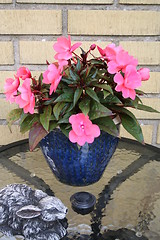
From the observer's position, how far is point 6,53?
109cm

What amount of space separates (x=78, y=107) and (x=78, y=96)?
0.04 m

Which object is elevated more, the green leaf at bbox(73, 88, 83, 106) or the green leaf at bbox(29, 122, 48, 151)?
the green leaf at bbox(73, 88, 83, 106)

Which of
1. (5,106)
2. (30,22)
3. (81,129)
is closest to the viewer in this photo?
(81,129)

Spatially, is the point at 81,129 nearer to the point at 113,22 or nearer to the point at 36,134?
the point at 36,134

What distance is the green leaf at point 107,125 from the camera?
2.04ft

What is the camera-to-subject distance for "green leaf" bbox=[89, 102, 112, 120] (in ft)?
1.95

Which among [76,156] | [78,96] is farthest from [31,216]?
[78,96]

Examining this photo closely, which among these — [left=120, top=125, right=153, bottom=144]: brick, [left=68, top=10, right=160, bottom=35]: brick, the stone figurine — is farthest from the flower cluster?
[left=120, top=125, right=153, bottom=144]: brick

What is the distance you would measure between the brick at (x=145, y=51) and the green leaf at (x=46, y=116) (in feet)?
1.83

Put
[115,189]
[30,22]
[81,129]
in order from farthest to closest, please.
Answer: [30,22]
[115,189]
[81,129]

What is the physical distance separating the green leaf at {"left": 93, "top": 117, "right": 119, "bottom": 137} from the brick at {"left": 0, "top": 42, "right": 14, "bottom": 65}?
1.90ft

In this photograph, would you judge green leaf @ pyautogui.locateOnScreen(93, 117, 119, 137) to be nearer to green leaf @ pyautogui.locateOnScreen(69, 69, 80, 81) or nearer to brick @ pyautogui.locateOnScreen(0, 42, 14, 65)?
green leaf @ pyautogui.locateOnScreen(69, 69, 80, 81)

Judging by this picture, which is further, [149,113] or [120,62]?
[149,113]

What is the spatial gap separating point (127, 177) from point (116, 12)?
22.4 inches
